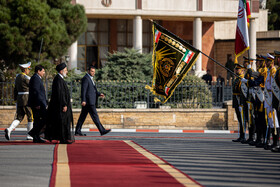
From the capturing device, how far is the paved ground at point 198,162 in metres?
8.48

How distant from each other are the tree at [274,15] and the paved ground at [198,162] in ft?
150

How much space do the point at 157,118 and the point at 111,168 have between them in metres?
11.1

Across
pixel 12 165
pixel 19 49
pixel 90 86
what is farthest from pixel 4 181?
pixel 19 49

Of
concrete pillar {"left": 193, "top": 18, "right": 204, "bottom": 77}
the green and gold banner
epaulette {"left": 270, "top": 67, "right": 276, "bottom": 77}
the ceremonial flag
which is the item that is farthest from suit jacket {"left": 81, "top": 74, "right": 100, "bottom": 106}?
concrete pillar {"left": 193, "top": 18, "right": 204, "bottom": 77}

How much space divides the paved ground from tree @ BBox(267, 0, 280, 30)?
45601mm

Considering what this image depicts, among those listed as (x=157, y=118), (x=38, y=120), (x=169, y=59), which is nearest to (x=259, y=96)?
(x=169, y=59)

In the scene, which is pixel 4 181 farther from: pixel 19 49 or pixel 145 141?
pixel 19 49

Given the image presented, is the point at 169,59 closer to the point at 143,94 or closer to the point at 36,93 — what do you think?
the point at 36,93

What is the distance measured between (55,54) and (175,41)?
→ 41.8 feet

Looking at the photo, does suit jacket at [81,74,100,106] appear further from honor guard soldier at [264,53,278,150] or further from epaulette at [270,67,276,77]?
epaulette at [270,67,276,77]

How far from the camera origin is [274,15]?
5859 cm

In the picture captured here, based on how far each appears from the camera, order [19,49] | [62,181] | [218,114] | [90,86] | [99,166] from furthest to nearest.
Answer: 1. [19,49]
2. [218,114]
3. [90,86]
4. [99,166]
5. [62,181]

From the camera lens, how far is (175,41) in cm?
1443

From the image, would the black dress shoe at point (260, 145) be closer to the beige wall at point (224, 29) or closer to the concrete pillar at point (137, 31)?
the concrete pillar at point (137, 31)
